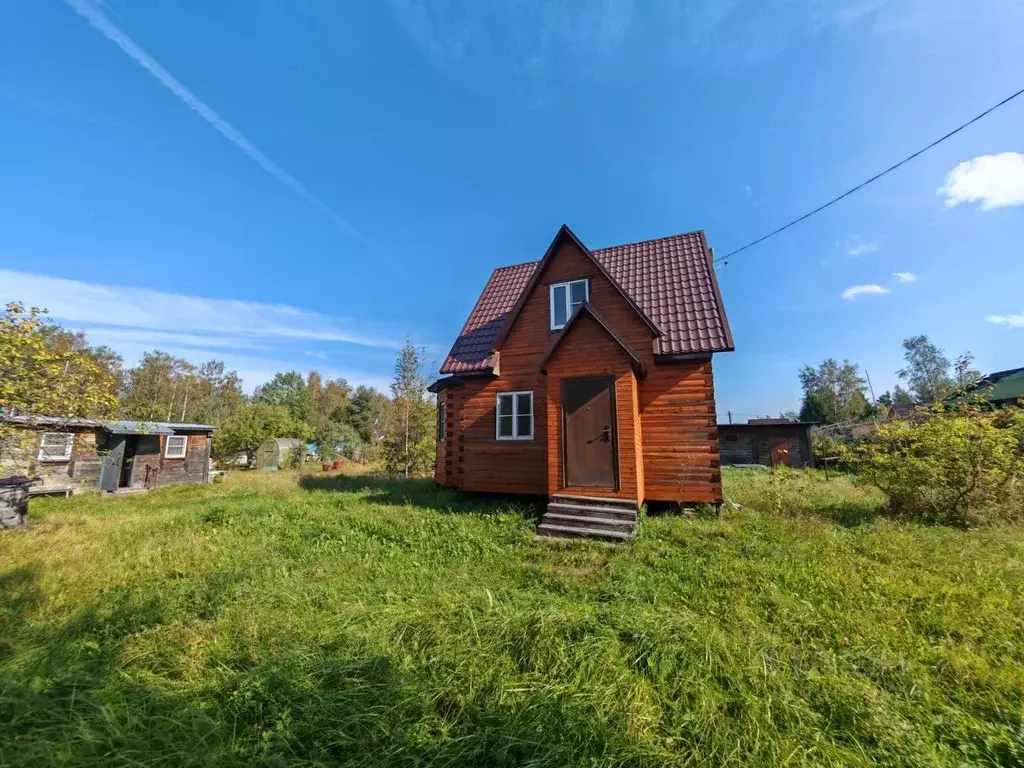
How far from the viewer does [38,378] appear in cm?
625

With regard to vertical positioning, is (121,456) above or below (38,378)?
below

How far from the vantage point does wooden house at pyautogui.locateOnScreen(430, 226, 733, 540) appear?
9023 millimetres

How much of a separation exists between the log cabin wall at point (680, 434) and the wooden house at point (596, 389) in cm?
3

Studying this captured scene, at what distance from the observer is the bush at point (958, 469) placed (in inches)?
340

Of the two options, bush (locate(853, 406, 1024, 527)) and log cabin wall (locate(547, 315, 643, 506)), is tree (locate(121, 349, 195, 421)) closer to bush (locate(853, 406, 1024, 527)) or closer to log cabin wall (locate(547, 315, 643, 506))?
log cabin wall (locate(547, 315, 643, 506))

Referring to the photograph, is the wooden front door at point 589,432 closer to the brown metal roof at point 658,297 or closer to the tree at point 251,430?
the brown metal roof at point 658,297

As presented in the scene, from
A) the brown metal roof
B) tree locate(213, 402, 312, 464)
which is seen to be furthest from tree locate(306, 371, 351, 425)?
the brown metal roof

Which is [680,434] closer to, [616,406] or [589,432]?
[616,406]

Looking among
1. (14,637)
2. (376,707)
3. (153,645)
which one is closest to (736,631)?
(376,707)

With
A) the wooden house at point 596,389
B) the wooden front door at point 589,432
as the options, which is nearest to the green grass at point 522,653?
the wooden house at point 596,389

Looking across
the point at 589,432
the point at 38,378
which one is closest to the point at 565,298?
the point at 589,432

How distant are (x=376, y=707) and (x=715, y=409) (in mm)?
9141

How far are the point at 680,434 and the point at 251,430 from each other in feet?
103

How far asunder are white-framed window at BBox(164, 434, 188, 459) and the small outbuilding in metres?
10.5
